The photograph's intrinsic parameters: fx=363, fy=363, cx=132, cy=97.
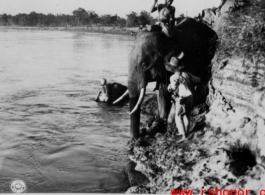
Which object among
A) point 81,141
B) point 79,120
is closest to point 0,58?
point 79,120

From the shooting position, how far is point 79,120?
12984 mm

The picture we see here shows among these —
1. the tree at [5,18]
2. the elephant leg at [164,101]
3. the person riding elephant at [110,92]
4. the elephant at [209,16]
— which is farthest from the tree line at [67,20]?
the elephant leg at [164,101]

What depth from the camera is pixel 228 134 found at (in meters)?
7.07

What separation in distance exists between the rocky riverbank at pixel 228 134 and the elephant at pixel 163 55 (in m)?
0.88

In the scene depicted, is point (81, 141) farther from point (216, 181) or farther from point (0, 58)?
point (0, 58)

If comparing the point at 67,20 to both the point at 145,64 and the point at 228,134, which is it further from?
the point at 228,134

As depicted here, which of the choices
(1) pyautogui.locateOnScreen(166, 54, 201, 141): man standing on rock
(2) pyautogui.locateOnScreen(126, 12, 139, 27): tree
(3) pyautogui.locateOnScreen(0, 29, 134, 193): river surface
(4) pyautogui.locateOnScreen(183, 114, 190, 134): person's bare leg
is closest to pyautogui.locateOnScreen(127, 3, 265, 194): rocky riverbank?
(4) pyautogui.locateOnScreen(183, 114, 190, 134): person's bare leg

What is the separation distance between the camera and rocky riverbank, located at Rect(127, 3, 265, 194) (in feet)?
20.0

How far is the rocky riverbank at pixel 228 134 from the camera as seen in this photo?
608 cm

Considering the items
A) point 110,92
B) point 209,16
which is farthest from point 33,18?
point 209,16

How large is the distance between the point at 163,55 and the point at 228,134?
8.46ft

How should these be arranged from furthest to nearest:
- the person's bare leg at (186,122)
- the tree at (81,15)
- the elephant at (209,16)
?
the tree at (81,15) → the elephant at (209,16) → the person's bare leg at (186,122)

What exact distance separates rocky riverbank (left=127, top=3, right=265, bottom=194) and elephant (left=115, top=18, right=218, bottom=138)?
880 mm

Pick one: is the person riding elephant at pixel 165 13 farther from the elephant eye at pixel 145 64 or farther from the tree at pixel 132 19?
the tree at pixel 132 19
